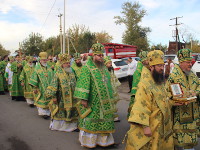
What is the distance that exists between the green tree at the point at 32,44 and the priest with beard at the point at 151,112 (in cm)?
3982

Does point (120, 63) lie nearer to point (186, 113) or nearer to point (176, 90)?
point (186, 113)

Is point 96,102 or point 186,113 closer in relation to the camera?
point 186,113

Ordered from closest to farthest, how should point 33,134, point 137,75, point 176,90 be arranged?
point 176,90, point 137,75, point 33,134

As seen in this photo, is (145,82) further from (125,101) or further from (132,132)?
(125,101)

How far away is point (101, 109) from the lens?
4.75m

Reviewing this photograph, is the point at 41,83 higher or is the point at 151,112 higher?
the point at 41,83

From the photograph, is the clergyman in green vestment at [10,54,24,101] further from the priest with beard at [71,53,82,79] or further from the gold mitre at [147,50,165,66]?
the gold mitre at [147,50,165,66]

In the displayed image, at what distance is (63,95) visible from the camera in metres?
6.18

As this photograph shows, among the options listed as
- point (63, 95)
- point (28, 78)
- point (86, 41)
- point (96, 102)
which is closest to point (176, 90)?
point (96, 102)

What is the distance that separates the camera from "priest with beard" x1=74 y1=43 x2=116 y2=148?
4.73 m

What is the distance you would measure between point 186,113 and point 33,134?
390cm

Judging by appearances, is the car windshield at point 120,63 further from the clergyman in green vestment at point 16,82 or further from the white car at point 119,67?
the clergyman in green vestment at point 16,82

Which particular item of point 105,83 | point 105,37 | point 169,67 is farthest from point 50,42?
point 105,83

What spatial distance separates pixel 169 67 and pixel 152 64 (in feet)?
27.0
